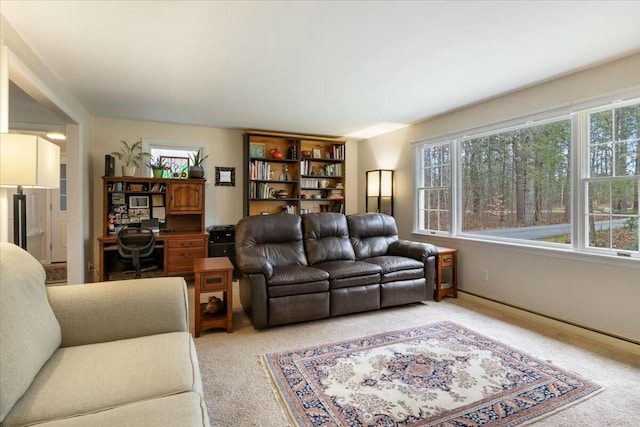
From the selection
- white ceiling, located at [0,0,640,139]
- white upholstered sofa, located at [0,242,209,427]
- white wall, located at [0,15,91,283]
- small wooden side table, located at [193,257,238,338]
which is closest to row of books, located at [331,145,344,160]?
white ceiling, located at [0,0,640,139]

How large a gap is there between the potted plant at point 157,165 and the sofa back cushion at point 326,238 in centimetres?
230

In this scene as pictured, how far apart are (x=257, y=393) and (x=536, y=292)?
278cm

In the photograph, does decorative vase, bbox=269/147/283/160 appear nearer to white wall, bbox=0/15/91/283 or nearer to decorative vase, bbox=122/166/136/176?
decorative vase, bbox=122/166/136/176

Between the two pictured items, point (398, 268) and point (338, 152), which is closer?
point (398, 268)

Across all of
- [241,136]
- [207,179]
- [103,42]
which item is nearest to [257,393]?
[103,42]

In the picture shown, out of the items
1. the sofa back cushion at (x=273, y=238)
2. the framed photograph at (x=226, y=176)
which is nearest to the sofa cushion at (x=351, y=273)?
the sofa back cushion at (x=273, y=238)

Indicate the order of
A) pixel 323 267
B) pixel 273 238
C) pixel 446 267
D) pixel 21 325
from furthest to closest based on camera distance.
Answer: pixel 446 267
pixel 273 238
pixel 323 267
pixel 21 325

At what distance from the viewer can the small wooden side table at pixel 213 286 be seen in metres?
2.71

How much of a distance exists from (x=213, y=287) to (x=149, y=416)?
71.3 inches

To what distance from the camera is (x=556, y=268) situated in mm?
2977

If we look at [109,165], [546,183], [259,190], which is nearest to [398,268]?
[546,183]

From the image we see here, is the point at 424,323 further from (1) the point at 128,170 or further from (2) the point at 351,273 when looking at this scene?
(1) the point at 128,170

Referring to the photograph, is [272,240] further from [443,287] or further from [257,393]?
[443,287]

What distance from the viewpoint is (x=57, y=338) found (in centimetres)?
146
